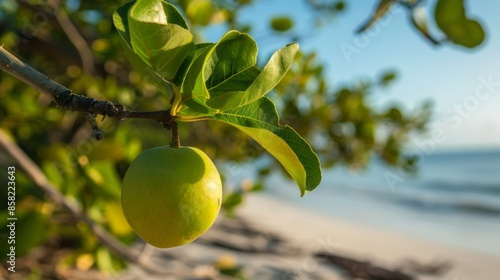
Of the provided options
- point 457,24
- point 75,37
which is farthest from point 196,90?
point 75,37

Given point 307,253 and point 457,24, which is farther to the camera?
point 307,253

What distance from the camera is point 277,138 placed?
528 mm

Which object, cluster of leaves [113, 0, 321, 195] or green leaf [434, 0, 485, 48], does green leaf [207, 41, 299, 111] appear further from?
green leaf [434, 0, 485, 48]

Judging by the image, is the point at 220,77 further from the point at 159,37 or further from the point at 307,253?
the point at 307,253

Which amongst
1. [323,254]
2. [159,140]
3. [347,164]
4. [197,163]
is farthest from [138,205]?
[159,140]

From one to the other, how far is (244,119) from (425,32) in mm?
616

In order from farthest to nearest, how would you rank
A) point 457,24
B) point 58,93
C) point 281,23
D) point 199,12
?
point 281,23 → point 199,12 → point 457,24 → point 58,93

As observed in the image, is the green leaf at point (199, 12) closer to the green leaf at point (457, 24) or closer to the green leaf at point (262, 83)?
the green leaf at point (457, 24)

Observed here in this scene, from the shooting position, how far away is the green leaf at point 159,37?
48 centimetres

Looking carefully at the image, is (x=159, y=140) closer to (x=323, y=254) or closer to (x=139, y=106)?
(x=323, y=254)

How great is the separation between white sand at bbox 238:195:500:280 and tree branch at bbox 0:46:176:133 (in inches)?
120

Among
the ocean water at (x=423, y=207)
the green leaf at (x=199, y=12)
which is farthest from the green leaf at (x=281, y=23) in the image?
the ocean water at (x=423, y=207)

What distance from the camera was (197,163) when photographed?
56cm

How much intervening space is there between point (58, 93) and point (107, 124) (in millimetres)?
1635
